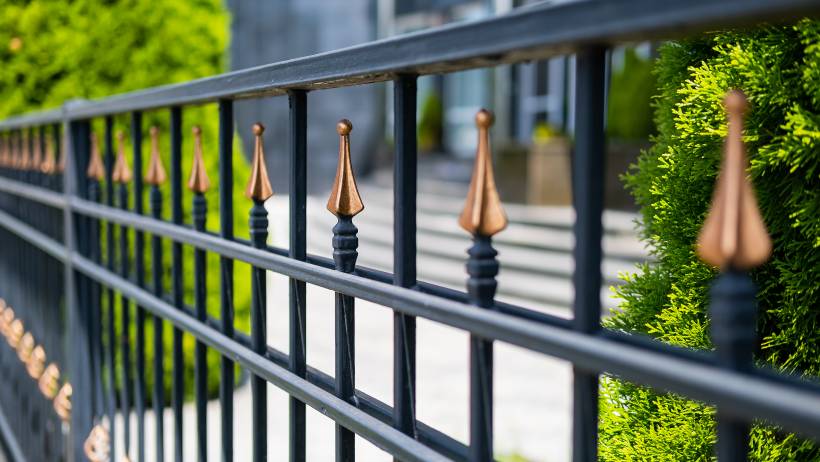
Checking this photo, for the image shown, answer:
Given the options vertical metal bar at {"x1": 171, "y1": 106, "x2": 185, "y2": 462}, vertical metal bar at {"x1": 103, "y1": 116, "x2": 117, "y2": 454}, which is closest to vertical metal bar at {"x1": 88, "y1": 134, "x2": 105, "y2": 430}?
vertical metal bar at {"x1": 103, "y1": 116, "x2": 117, "y2": 454}

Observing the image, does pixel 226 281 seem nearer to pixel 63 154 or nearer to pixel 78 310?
pixel 78 310

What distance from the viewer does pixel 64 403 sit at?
9.85 ft

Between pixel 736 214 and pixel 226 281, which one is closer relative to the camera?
pixel 736 214

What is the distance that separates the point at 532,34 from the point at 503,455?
332 cm

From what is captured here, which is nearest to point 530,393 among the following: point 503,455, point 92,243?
point 503,455

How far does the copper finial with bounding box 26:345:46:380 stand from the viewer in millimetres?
3514

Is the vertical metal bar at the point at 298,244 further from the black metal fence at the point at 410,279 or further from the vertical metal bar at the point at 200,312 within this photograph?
the vertical metal bar at the point at 200,312

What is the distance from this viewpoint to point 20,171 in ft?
12.8

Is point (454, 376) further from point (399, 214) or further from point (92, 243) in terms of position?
point (399, 214)

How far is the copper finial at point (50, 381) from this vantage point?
127 inches

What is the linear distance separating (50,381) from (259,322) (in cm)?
216

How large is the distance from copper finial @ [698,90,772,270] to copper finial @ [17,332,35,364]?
3.60m

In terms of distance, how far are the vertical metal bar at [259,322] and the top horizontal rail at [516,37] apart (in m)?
0.22

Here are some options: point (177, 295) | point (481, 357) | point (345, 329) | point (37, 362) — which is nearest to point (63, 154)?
point (37, 362)
